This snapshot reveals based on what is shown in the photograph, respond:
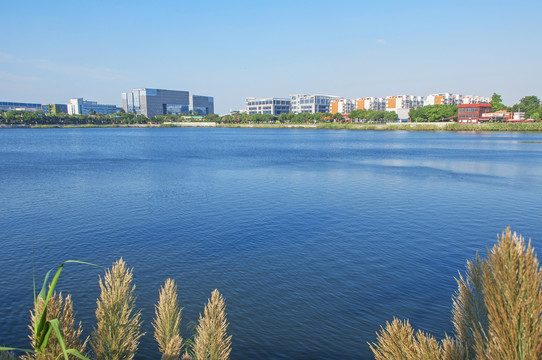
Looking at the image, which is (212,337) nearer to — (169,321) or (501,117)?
(169,321)

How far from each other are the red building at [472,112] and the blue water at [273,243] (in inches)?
5405

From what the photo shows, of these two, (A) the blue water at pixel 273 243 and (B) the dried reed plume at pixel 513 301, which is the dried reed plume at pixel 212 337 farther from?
(A) the blue water at pixel 273 243

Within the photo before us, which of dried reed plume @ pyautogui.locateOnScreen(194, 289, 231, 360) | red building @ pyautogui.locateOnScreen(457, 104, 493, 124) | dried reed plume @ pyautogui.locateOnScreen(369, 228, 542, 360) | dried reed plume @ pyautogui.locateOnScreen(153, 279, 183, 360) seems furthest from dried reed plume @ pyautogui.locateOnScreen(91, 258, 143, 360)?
red building @ pyautogui.locateOnScreen(457, 104, 493, 124)

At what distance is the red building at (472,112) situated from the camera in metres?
157

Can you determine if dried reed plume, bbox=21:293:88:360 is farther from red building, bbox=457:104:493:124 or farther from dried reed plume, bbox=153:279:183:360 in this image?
red building, bbox=457:104:493:124

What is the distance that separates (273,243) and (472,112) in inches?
6700

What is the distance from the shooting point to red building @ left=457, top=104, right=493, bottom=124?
6181 inches

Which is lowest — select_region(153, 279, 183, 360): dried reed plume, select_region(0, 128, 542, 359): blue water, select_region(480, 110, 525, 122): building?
select_region(0, 128, 542, 359): blue water

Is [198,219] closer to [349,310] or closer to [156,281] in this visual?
[156,281]

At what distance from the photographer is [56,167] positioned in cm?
4609

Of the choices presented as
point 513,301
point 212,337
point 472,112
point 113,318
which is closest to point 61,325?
point 113,318

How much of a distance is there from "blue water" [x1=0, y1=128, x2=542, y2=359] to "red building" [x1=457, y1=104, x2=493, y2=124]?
137283mm

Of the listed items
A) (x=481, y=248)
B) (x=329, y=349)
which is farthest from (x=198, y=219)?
(x=481, y=248)

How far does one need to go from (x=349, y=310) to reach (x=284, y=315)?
2.37 metres
